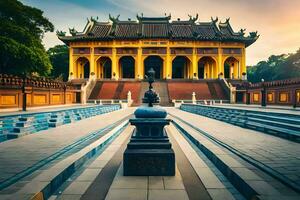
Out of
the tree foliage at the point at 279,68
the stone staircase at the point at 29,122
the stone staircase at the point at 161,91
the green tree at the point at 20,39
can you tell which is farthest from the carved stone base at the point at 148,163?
the tree foliage at the point at 279,68

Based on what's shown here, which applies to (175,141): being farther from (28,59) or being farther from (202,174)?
(28,59)

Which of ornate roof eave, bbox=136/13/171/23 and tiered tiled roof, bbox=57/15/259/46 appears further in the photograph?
ornate roof eave, bbox=136/13/171/23

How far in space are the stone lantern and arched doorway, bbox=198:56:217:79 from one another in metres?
41.7

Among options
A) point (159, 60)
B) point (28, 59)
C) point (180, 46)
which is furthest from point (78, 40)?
point (28, 59)

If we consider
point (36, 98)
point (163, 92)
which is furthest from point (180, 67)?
point (36, 98)

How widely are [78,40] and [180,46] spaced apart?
18813 mm

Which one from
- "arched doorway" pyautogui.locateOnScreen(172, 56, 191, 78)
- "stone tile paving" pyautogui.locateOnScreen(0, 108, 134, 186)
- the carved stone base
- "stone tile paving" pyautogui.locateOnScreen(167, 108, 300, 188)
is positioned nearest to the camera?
"stone tile paving" pyautogui.locateOnScreen(167, 108, 300, 188)

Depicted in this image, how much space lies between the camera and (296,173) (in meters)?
3.78

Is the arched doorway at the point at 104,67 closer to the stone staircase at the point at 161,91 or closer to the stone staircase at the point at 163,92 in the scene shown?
the stone staircase at the point at 161,91

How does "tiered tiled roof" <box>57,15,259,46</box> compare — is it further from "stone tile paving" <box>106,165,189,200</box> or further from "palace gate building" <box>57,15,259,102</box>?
"stone tile paving" <box>106,165,189,200</box>

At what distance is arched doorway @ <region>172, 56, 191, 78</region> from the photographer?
46750 mm

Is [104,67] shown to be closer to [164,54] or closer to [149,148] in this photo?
[164,54]

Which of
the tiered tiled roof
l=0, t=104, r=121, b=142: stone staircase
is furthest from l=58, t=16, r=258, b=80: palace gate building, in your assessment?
l=0, t=104, r=121, b=142: stone staircase

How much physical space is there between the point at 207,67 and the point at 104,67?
21378 millimetres
